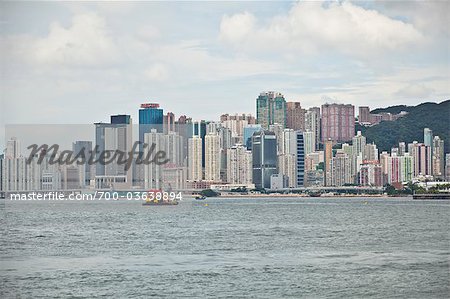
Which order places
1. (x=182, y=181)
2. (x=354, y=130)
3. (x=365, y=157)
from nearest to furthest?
(x=182, y=181)
(x=365, y=157)
(x=354, y=130)

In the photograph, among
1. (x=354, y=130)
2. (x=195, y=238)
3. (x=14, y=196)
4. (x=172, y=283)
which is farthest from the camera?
(x=354, y=130)

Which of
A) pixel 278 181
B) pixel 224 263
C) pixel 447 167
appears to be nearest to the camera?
pixel 224 263

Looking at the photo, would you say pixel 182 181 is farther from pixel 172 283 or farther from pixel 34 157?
pixel 172 283

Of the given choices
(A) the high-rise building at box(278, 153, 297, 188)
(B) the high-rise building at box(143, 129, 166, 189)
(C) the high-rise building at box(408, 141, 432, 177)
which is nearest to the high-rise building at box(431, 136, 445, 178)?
(C) the high-rise building at box(408, 141, 432, 177)

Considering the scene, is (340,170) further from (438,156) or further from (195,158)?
(195,158)

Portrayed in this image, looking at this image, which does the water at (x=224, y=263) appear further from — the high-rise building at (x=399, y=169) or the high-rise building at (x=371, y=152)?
the high-rise building at (x=371, y=152)

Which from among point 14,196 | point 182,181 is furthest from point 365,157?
point 14,196

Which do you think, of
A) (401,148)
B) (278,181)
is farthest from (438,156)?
(278,181)

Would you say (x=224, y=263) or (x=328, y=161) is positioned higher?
(x=328, y=161)
